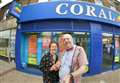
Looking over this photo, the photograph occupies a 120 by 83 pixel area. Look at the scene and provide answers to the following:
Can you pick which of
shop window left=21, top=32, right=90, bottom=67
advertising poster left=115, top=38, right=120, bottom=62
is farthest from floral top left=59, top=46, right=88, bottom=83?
advertising poster left=115, top=38, right=120, bottom=62

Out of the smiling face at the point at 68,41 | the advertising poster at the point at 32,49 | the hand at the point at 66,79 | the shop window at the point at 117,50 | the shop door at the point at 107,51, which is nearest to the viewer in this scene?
the hand at the point at 66,79

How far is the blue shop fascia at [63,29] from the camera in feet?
53.2

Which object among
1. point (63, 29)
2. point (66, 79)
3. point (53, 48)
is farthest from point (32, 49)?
point (66, 79)

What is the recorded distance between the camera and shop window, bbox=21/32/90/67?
16.4 metres

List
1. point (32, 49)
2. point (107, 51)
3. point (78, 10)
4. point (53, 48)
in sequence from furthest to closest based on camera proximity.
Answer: point (107, 51)
point (32, 49)
point (78, 10)
point (53, 48)

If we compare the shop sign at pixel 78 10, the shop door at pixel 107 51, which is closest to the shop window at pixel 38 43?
the shop sign at pixel 78 10

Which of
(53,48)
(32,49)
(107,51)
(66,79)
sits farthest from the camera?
(107,51)

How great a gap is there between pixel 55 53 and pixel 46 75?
0.42m

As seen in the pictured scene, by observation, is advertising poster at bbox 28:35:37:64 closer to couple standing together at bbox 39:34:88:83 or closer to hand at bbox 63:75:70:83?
couple standing together at bbox 39:34:88:83

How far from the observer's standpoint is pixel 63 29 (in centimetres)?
1602

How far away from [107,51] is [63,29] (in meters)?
3.18

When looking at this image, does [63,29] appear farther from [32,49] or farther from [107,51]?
[107,51]

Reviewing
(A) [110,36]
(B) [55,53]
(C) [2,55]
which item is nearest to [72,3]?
(A) [110,36]

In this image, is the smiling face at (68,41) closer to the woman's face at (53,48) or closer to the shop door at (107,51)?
the woman's face at (53,48)
